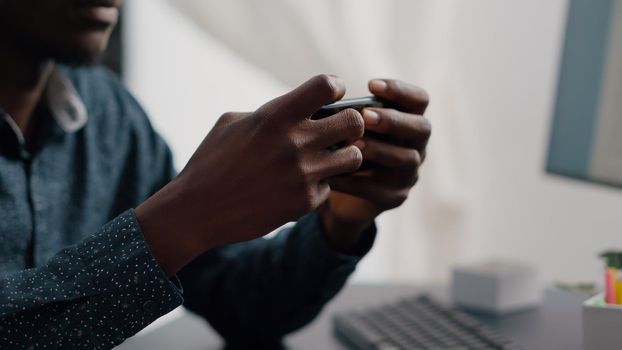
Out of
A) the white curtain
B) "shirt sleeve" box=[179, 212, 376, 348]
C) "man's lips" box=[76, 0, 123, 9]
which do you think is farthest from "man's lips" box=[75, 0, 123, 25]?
the white curtain

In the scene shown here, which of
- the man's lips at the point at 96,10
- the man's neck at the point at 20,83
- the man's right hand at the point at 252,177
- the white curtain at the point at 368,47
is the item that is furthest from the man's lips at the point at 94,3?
the white curtain at the point at 368,47

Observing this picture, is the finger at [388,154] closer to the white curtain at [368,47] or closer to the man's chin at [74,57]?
the man's chin at [74,57]

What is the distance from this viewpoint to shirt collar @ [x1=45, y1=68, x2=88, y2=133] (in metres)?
0.98

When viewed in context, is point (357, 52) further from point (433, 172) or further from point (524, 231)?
point (524, 231)

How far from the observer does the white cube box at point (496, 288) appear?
1037mm

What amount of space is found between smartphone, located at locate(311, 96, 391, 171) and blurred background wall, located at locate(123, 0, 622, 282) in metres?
0.98

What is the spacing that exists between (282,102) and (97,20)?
39 centimetres

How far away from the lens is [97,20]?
0.91 m

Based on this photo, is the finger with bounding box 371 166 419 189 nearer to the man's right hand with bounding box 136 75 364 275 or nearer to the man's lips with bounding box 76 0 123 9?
the man's right hand with bounding box 136 75 364 275

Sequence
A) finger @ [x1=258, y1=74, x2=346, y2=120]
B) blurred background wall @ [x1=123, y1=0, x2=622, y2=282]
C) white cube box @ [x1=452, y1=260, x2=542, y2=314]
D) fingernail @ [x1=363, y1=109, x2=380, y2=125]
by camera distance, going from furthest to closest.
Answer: blurred background wall @ [x1=123, y1=0, x2=622, y2=282] → white cube box @ [x1=452, y1=260, x2=542, y2=314] → fingernail @ [x1=363, y1=109, x2=380, y2=125] → finger @ [x1=258, y1=74, x2=346, y2=120]

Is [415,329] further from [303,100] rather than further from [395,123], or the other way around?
[303,100]

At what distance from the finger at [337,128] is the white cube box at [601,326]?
275 mm

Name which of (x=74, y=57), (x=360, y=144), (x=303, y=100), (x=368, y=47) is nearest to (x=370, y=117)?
(x=360, y=144)

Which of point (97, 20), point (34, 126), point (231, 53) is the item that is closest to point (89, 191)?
point (34, 126)
